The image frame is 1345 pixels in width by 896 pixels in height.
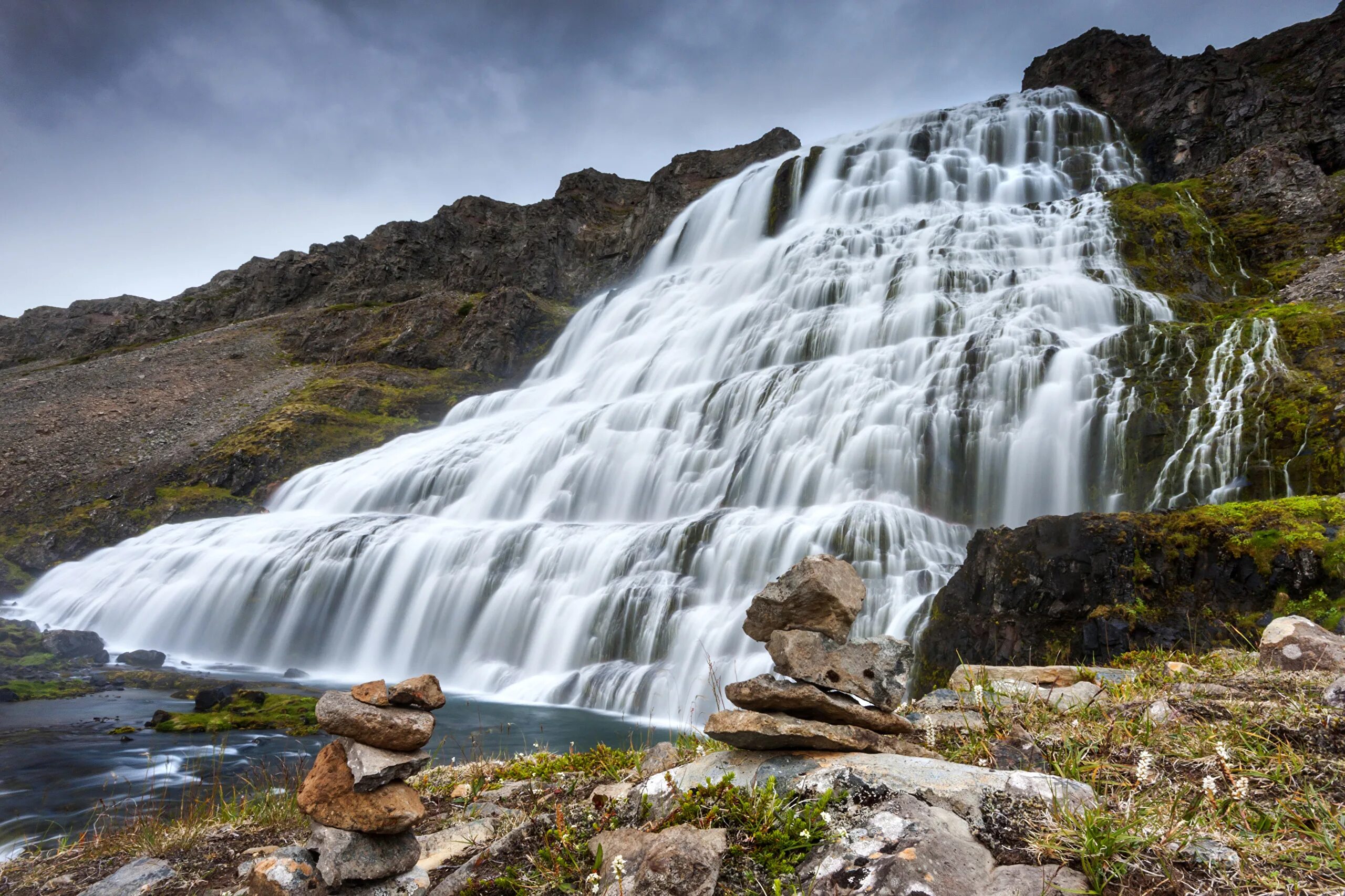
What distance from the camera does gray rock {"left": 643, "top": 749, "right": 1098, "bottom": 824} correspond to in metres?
2.99

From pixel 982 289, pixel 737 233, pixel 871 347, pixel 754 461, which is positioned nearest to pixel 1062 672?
pixel 754 461

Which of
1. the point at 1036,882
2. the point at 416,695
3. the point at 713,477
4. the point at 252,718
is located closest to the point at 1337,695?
the point at 1036,882

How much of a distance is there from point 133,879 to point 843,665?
4585 mm

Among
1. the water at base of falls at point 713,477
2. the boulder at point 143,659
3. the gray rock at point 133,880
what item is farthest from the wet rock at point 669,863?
the boulder at point 143,659

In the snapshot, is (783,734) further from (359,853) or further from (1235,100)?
(1235,100)

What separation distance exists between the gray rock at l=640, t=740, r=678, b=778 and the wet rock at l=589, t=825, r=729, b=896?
1001 mm

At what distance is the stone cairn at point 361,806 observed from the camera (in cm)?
396

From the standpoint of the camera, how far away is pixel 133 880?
4.64 meters

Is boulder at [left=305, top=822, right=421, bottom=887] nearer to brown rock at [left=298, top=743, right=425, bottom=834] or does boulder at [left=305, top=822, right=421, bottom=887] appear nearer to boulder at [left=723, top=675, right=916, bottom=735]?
brown rock at [left=298, top=743, right=425, bottom=834]

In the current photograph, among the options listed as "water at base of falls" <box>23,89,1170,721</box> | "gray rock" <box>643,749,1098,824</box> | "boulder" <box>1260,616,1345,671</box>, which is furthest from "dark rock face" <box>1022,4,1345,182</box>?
"gray rock" <box>643,749,1098,824</box>

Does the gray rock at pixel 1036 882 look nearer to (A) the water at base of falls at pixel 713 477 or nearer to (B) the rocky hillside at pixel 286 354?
(A) the water at base of falls at pixel 713 477

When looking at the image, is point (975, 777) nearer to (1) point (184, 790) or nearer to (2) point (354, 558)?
(1) point (184, 790)

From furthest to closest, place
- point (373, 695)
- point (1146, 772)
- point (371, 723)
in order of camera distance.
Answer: point (373, 695) → point (371, 723) → point (1146, 772)

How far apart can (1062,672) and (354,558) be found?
20200mm
